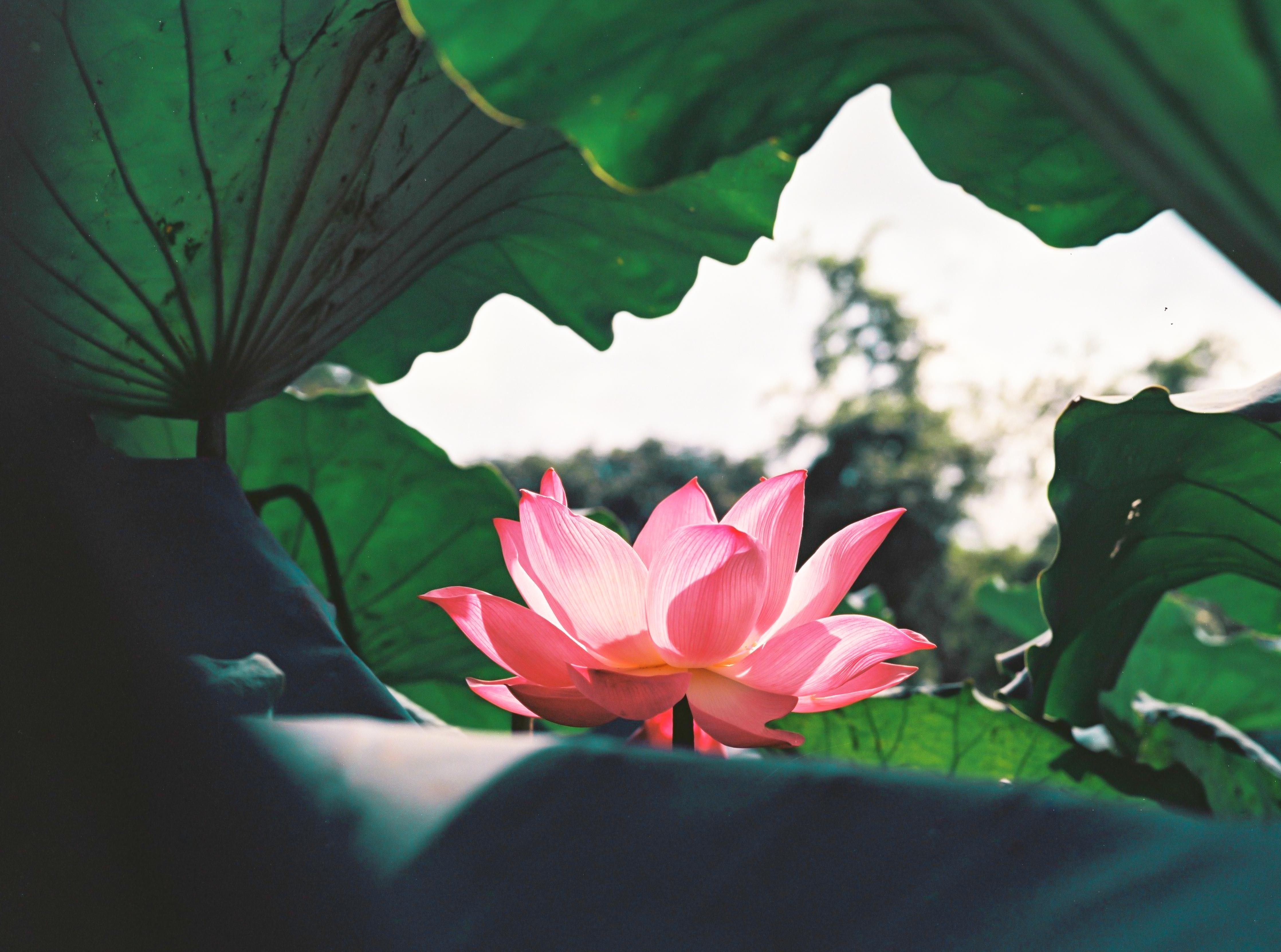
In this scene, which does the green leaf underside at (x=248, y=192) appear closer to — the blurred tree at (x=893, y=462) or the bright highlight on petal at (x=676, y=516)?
the bright highlight on petal at (x=676, y=516)

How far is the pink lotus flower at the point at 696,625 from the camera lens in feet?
0.98

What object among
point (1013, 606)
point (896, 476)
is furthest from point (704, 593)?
point (896, 476)

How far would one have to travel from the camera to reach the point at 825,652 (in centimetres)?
31

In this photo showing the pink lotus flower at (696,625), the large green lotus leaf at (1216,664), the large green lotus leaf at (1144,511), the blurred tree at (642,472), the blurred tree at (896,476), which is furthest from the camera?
the blurred tree at (642,472)

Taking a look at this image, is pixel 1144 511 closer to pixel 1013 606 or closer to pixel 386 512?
pixel 386 512

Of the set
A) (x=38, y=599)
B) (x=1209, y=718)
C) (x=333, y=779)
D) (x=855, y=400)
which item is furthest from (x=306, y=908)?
(x=855, y=400)

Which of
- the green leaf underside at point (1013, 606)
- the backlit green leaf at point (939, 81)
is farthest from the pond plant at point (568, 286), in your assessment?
the green leaf underside at point (1013, 606)

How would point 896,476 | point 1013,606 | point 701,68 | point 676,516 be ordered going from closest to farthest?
point 701,68
point 676,516
point 1013,606
point 896,476

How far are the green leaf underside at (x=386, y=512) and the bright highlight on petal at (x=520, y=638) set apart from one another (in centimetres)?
28

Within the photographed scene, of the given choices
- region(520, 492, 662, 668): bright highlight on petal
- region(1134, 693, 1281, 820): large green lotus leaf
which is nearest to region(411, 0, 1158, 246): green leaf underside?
region(520, 492, 662, 668): bright highlight on petal

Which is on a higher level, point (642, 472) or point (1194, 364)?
point (1194, 364)

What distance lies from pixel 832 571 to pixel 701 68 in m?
Answer: 0.19

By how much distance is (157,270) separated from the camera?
0.41 metres

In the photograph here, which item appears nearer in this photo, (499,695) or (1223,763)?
(499,695)
